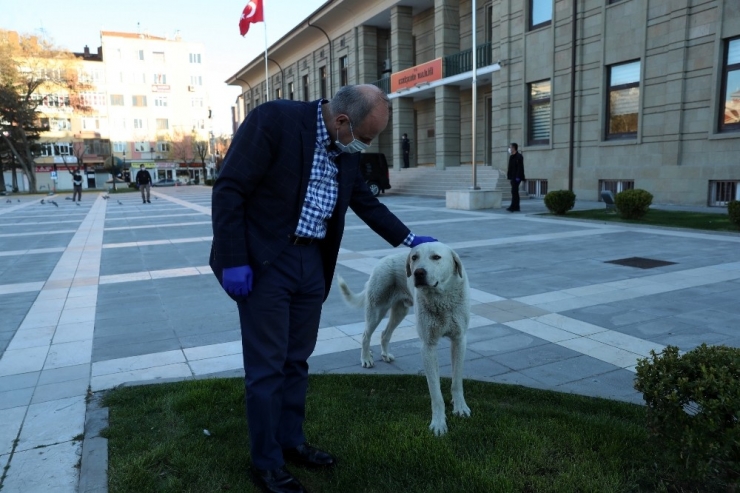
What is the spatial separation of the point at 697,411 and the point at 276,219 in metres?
2.09

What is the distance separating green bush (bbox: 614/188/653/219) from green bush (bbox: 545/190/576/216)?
5.19ft

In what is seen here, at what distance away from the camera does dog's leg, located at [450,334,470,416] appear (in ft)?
11.2

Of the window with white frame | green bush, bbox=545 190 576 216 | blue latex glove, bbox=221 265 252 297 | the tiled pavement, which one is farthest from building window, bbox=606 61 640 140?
the window with white frame

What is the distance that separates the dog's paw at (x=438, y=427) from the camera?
10.4 ft

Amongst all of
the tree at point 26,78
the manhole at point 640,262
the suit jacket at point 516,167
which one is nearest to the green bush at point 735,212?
the manhole at point 640,262

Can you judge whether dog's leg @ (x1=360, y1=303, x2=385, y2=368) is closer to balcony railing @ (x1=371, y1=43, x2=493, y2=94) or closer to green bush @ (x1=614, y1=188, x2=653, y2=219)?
green bush @ (x1=614, y1=188, x2=653, y2=219)

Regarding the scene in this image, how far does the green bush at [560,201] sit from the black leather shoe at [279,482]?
540 inches

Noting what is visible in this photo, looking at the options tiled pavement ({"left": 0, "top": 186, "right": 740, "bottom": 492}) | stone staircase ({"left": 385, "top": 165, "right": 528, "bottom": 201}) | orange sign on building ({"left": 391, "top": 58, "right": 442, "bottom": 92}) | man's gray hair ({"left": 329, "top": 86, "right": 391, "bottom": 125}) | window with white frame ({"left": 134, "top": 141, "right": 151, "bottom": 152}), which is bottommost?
tiled pavement ({"left": 0, "top": 186, "right": 740, "bottom": 492})

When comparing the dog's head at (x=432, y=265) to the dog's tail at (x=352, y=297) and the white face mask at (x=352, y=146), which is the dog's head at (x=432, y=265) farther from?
the dog's tail at (x=352, y=297)

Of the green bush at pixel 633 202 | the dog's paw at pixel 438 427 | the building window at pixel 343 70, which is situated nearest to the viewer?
the dog's paw at pixel 438 427

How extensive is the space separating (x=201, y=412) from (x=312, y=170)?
191cm

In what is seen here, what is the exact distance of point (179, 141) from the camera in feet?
257

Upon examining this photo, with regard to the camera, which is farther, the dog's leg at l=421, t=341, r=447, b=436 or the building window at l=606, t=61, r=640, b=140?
the building window at l=606, t=61, r=640, b=140

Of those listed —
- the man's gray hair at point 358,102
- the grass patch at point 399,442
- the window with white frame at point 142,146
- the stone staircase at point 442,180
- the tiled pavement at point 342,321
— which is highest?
the window with white frame at point 142,146
